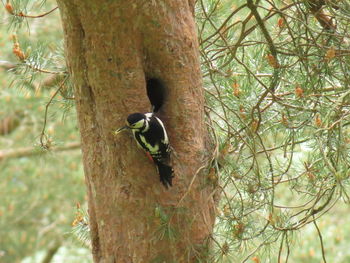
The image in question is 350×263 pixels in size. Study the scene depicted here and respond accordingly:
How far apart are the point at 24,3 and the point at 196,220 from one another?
124cm

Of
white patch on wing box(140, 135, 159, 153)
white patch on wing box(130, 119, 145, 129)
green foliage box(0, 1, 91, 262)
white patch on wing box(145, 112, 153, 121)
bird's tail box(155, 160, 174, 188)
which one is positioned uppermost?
green foliage box(0, 1, 91, 262)

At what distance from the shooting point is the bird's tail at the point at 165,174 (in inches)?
88.4

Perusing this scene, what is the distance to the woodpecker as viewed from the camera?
219 cm

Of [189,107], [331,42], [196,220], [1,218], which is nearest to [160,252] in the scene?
[196,220]

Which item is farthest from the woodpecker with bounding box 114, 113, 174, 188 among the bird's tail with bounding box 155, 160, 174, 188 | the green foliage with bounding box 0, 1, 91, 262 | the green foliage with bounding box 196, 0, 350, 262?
the green foliage with bounding box 0, 1, 91, 262

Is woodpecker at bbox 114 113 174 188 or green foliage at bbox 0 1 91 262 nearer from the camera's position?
woodpecker at bbox 114 113 174 188

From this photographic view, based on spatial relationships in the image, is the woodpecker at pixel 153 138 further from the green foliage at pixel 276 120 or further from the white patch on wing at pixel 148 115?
→ the green foliage at pixel 276 120

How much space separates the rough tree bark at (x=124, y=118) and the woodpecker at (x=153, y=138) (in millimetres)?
44

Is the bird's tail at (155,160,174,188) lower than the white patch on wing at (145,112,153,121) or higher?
lower

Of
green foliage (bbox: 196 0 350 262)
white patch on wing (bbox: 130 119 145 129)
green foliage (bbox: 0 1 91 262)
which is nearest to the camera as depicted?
white patch on wing (bbox: 130 119 145 129)

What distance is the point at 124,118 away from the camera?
2293 millimetres

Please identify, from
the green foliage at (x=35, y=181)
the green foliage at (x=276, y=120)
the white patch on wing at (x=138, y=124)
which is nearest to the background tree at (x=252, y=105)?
the green foliage at (x=276, y=120)

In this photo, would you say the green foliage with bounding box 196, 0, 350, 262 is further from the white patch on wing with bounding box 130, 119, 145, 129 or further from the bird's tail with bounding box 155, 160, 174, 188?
the white patch on wing with bounding box 130, 119, 145, 129

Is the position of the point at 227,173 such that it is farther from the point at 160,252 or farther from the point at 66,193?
the point at 66,193
